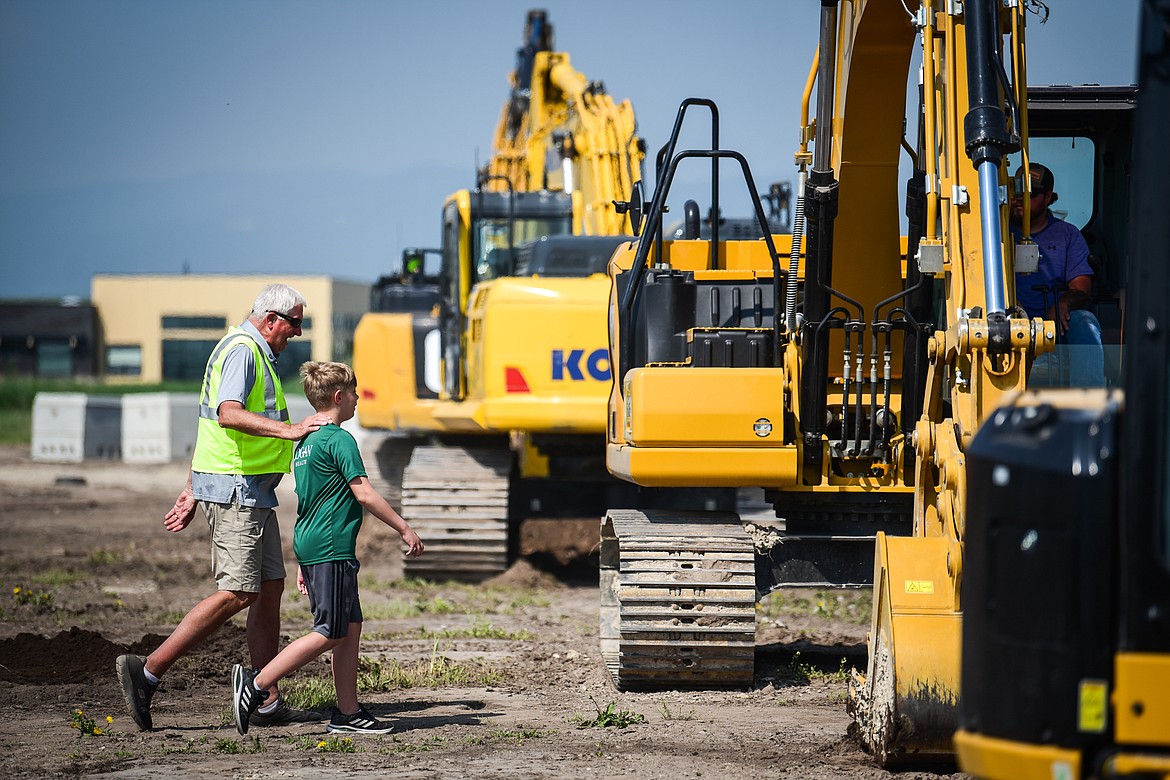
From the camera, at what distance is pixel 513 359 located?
32.6 ft

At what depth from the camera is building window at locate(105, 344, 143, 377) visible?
58.9 meters

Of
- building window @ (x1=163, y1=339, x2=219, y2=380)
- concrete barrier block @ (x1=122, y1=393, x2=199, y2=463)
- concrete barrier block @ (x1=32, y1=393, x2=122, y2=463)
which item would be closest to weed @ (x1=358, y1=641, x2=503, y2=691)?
concrete barrier block @ (x1=122, y1=393, x2=199, y2=463)

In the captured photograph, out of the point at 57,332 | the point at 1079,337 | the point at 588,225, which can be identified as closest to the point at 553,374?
the point at 588,225

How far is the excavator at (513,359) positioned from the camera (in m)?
9.91

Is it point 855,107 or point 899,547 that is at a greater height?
point 855,107

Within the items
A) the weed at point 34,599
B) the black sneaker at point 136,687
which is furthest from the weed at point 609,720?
the weed at point 34,599

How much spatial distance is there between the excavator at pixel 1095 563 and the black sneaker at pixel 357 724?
308cm

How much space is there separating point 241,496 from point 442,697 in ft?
4.65

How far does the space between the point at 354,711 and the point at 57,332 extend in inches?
2224

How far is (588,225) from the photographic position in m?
13.1

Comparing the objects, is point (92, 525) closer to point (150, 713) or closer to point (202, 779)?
point (150, 713)

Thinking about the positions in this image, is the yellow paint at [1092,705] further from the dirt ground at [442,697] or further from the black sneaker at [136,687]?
the black sneaker at [136,687]

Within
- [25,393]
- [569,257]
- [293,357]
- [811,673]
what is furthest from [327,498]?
[293,357]

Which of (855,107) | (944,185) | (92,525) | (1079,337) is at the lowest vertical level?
(92,525)
